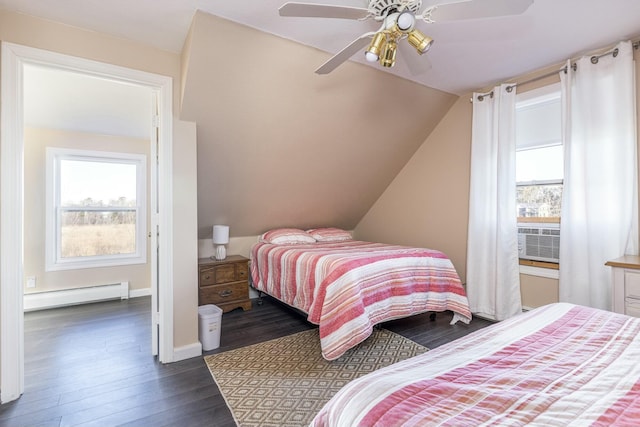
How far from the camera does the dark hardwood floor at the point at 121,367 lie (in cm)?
181

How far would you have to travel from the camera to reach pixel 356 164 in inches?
160

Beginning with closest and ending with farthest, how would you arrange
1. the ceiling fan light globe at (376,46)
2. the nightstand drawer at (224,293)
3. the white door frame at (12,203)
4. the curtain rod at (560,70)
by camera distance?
1. the ceiling fan light globe at (376,46)
2. the white door frame at (12,203)
3. the curtain rod at (560,70)
4. the nightstand drawer at (224,293)

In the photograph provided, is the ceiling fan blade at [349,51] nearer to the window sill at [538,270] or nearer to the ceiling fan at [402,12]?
the ceiling fan at [402,12]

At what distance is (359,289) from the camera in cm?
247

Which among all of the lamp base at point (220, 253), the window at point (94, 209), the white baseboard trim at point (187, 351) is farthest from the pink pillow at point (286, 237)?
the window at point (94, 209)

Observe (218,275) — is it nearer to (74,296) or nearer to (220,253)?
(220,253)

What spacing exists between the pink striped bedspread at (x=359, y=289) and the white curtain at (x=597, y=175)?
1005 millimetres

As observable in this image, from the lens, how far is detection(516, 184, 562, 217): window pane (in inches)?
119

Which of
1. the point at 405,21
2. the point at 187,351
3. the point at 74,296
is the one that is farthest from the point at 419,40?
the point at 74,296

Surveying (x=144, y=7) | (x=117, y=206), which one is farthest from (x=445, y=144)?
(x=117, y=206)

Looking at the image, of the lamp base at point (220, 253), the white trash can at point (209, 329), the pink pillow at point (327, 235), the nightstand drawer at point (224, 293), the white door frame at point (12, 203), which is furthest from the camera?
the pink pillow at point (327, 235)

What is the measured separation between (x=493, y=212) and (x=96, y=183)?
486 cm

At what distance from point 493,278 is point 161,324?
3.17 m

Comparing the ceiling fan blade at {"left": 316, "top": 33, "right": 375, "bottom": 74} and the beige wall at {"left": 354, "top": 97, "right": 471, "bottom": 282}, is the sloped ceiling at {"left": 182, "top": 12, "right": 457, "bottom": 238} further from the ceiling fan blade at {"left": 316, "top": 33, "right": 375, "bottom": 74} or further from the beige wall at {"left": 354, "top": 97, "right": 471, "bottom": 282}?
the ceiling fan blade at {"left": 316, "top": 33, "right": 375, "bottom": 74}
